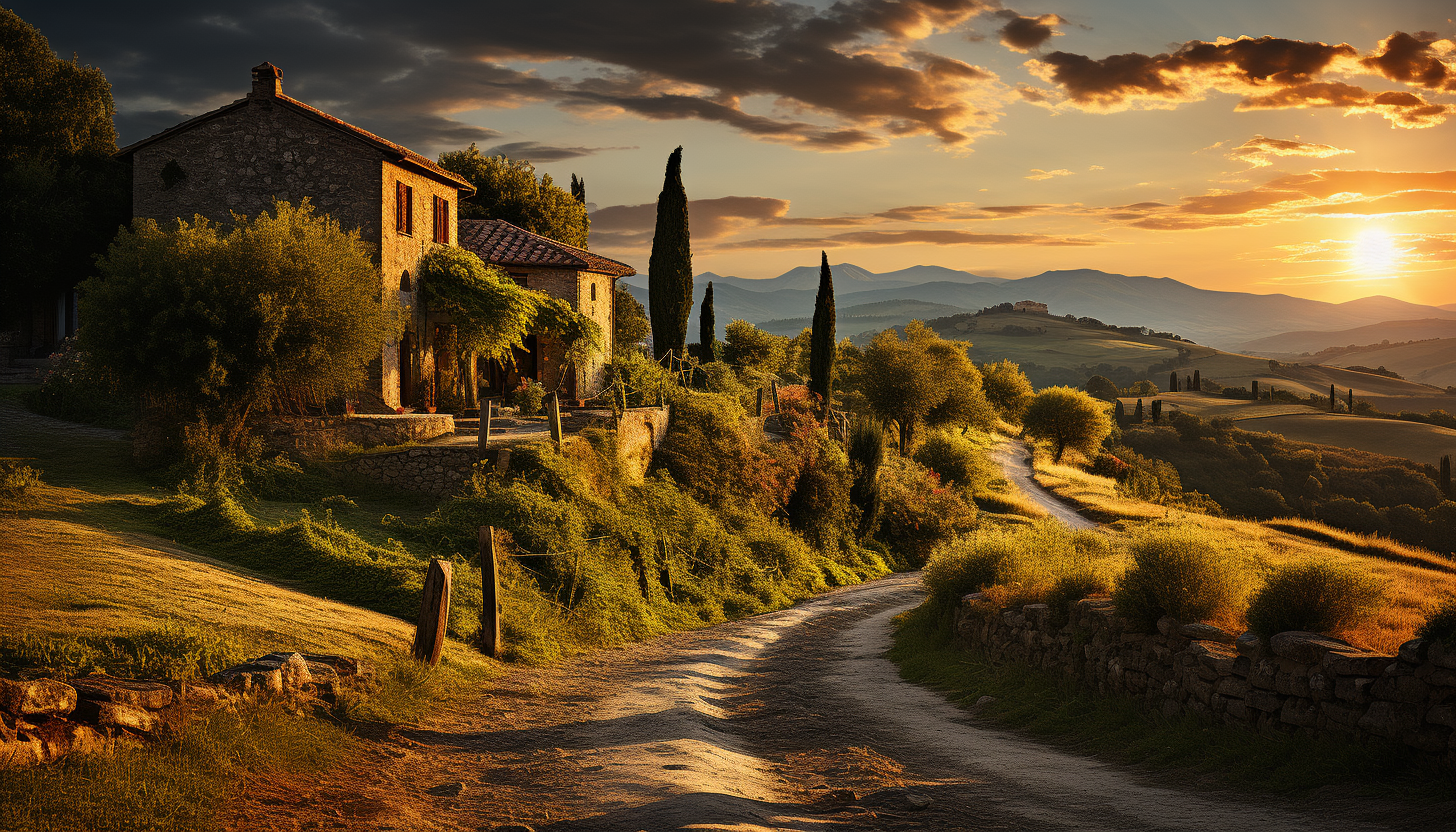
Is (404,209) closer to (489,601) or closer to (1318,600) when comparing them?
(489,601)

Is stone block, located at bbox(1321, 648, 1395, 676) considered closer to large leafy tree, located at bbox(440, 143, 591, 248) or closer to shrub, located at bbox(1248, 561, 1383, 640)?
shrub, located at bbox(1248, 561, 1383, 640)

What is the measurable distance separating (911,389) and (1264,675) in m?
41.0

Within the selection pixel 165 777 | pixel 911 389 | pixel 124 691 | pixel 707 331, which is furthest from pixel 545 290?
pixel 165 777

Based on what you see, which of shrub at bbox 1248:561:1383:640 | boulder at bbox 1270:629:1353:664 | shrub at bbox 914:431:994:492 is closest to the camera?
boulder at bbox 1270:629:1353:664

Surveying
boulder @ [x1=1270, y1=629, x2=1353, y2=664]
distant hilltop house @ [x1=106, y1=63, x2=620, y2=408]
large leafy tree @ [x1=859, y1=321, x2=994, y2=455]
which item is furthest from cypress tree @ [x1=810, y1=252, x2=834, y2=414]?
boulder @ [x1=1270, y1=629, x2=1353, y2=664]

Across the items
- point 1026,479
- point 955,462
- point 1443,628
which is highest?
point 1443,628

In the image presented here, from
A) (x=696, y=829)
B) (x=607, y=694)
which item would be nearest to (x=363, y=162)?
(x=607, y=694)

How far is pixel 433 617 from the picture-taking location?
11422mm

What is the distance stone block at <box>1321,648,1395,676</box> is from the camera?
22.6 feet

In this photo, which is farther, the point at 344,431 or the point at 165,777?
the point at 344,431

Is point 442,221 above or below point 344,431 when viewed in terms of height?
above

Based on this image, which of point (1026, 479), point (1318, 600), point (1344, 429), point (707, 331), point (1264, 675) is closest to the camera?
point (1264, 675)

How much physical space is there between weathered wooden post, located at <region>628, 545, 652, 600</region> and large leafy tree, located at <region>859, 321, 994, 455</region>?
31.3 meters

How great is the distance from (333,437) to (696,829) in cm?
1605
